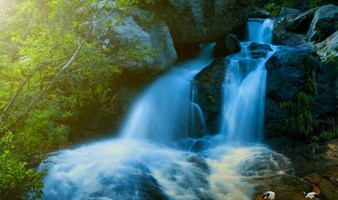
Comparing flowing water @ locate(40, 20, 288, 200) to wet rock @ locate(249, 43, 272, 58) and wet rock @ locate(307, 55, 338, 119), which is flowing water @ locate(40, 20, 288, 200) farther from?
wet rock @ locate(307, 55, 338, 119)

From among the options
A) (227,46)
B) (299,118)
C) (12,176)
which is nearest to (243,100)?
(299,118)

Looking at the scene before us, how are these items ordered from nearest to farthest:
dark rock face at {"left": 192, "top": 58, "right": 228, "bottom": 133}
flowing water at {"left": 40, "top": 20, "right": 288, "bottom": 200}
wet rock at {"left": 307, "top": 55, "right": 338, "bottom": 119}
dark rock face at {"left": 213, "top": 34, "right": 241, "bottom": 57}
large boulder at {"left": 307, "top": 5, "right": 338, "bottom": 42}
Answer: flowing water at {"left": 40, "top": 20, "right": 288, "bottom": 200}, wet rock at {"left": 307, "top": 55, "right": 338, "bottom": 119}, dark rock face at {"left": 192, "top": 58, "right": 228, "bottom": 133}, dark rock face at {"left": 213, "top": 34, "right": 241, "bottom": 57}, large boulder at {"left": 307, "top": 5, "right": 338, "bottom": 42}

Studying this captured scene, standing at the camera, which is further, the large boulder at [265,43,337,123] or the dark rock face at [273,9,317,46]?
the dark rock face at [273,9,317,46]

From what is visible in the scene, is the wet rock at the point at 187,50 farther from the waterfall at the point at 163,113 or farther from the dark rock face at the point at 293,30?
the dark rock face at the point at 293,30

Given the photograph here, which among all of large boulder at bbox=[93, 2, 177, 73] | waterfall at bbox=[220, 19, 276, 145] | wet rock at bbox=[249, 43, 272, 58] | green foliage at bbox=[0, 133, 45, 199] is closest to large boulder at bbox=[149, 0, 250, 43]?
large boulder at bbox=[93, 2, 177, 73]

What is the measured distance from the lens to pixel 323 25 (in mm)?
14961

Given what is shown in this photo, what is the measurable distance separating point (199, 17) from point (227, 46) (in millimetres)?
1965

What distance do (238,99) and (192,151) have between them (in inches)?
118

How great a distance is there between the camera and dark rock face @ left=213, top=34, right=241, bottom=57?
1409 centimetres

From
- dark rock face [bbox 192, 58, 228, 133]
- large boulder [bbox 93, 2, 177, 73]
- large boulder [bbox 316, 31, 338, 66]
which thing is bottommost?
dark rock face [bbox 192, 58, 228, 133]

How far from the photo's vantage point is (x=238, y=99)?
1163cm

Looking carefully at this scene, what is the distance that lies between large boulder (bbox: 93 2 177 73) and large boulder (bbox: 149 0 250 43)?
82 cm

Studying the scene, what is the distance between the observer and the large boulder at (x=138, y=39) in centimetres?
1002

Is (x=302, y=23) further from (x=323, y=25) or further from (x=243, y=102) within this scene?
(x=243, y=102)
